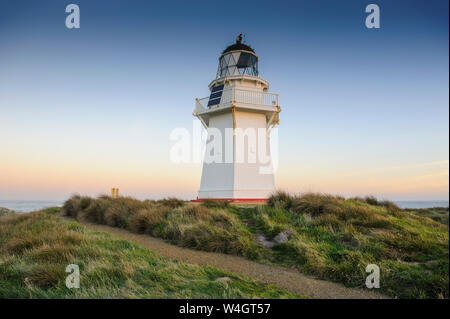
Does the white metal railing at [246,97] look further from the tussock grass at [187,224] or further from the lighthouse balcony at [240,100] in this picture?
the tussock grass at [187,224]

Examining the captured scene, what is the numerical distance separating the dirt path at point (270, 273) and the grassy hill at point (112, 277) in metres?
0.55

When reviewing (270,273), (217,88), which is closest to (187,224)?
(270,273)

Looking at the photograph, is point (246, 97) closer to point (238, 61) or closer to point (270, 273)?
point (238, 61)

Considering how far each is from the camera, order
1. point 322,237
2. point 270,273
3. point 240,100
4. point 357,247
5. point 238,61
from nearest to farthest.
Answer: point 270,273 < point 357,247 < point 322,237 < point 240,100 < point 238,61

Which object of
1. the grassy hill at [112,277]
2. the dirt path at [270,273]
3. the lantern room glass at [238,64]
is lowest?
the dirt path at [270,273]

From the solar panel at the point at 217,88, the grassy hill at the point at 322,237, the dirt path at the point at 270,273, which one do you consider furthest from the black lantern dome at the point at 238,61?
the dirt path at the point at 270,273

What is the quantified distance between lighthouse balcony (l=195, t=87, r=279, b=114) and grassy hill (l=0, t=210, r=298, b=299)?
33.2 feet

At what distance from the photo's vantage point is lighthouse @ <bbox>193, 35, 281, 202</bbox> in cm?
1437

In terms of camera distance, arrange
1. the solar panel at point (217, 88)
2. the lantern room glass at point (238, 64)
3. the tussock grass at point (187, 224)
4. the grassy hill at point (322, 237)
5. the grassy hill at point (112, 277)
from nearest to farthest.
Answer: the grassy hill at point (112, 277) < the grassy hill at point (322, 237) < the tussock grass at point (187, 224) < the solar panel at point (217, 88) < the lantern room glass at point (238, 64)

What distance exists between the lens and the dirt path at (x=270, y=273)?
15.0ft

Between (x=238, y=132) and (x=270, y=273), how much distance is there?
1007 centimetres

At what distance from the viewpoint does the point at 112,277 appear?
4.62 metres
